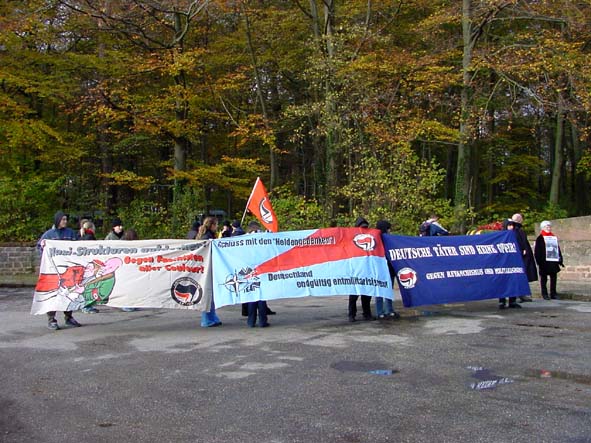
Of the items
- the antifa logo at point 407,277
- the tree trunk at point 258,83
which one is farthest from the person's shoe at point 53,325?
the tree trunk at point 258,83

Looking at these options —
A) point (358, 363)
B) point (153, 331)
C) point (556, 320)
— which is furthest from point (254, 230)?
point (556, 320)

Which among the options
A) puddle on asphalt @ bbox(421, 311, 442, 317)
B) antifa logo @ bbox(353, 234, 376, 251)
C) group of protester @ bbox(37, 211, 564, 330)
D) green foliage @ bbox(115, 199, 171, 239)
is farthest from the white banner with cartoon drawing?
green foliage @ bbox(115, 199, 171, 239)

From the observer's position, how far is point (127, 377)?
23.4 feet

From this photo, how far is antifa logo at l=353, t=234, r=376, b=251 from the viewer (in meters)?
11.0

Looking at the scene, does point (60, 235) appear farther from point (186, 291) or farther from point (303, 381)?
point (303, 381)

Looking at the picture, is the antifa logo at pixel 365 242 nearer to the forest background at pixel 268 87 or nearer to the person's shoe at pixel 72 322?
the person's shoe at pixel 72 322

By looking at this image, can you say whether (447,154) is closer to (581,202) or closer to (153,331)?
(581,202)

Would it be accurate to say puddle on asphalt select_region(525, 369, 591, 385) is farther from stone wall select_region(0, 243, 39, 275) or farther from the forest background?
stone wall select_region(0, 243, 39, 275)

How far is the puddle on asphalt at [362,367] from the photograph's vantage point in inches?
284

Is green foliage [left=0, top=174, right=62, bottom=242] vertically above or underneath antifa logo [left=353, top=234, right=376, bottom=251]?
above

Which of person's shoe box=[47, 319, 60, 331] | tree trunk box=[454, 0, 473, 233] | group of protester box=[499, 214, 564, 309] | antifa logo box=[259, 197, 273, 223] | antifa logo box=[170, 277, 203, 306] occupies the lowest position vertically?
person's shoe box=[47, 319, 60, 331]

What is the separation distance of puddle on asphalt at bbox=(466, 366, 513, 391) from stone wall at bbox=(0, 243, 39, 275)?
20.0 metres

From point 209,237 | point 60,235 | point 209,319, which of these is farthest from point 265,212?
point 60,235

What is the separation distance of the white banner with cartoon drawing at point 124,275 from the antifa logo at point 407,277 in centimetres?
337
